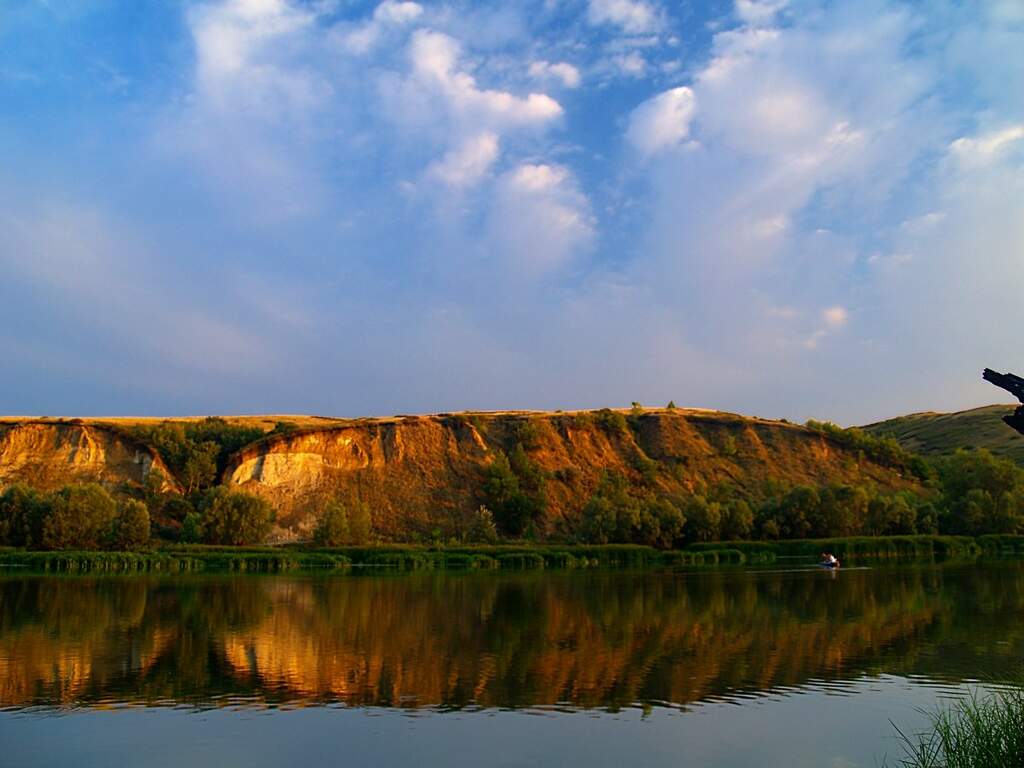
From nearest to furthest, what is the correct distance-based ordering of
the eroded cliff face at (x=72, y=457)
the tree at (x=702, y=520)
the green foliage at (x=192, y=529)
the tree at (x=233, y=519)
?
the tree at (x=233, y=519), the green foliage at (x=192, y=529), the tree at (x=702, y=520), the eroded cliff face at (x=72, y=457)

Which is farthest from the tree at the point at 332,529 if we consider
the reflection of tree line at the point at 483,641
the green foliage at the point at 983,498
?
the green foliage at the point at 983,498

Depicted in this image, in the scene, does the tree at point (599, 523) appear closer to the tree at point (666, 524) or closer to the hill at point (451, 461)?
the tree at point (666, 524)

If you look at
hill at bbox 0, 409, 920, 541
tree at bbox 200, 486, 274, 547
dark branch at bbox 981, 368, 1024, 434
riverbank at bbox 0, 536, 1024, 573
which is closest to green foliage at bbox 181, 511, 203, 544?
tree at bbox 200, 486, 274, 547

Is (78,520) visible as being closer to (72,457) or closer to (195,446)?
(72,457)

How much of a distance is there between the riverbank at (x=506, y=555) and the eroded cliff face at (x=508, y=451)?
882 cm

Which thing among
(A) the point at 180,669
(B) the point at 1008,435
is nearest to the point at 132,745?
(A) the point at 180,669

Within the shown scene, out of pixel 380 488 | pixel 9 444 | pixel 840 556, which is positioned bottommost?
pixel 840 556

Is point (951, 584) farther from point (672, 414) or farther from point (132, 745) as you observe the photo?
point (672, 414)

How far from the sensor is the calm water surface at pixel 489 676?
13.9 meters

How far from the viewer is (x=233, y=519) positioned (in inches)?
2594

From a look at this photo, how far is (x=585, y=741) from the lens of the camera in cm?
1406

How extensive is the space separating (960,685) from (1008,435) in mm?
125901

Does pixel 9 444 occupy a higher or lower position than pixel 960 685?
higher

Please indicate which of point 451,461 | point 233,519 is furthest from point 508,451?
point 233,519
